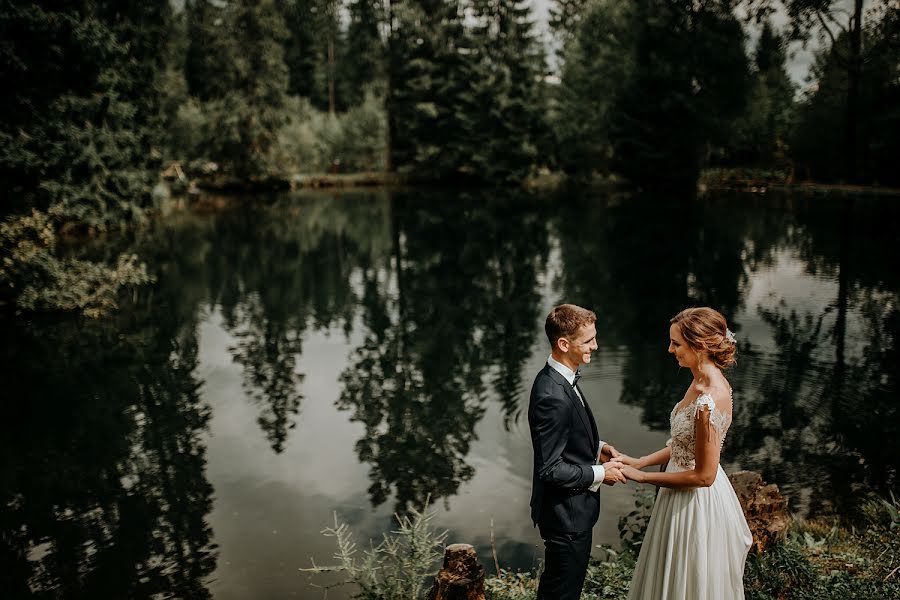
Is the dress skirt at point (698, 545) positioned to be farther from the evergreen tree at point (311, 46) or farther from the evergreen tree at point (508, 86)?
the evergreen tree at point (311, 46)

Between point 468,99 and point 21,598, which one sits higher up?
point 468,99

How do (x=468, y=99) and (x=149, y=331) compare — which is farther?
(x=468, y=99)

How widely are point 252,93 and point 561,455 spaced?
170 feet

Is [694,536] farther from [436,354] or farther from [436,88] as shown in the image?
[436,88]

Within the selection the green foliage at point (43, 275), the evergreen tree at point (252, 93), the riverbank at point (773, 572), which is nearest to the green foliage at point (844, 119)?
the riverbank at point (773, 572)

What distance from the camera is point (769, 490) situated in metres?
5.65

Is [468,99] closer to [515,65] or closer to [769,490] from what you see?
[515,65]

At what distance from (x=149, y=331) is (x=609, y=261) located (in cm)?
1392

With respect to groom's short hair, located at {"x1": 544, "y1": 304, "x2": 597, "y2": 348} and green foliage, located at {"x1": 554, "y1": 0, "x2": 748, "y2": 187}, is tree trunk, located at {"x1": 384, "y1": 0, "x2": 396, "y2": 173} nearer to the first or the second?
green foliage, located at {"x1": 554, "y1": 0, "x2": 748, "y2": 187}

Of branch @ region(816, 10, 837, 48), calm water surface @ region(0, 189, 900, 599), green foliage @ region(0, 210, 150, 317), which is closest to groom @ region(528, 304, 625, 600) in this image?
calm water surface @ region(0, 189, 900, 599)

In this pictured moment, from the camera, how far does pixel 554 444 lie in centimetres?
367

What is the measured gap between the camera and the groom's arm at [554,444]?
12.0 feet

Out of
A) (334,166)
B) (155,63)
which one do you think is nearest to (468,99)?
(334,166)

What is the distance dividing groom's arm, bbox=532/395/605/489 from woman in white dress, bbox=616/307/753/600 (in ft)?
1.11
